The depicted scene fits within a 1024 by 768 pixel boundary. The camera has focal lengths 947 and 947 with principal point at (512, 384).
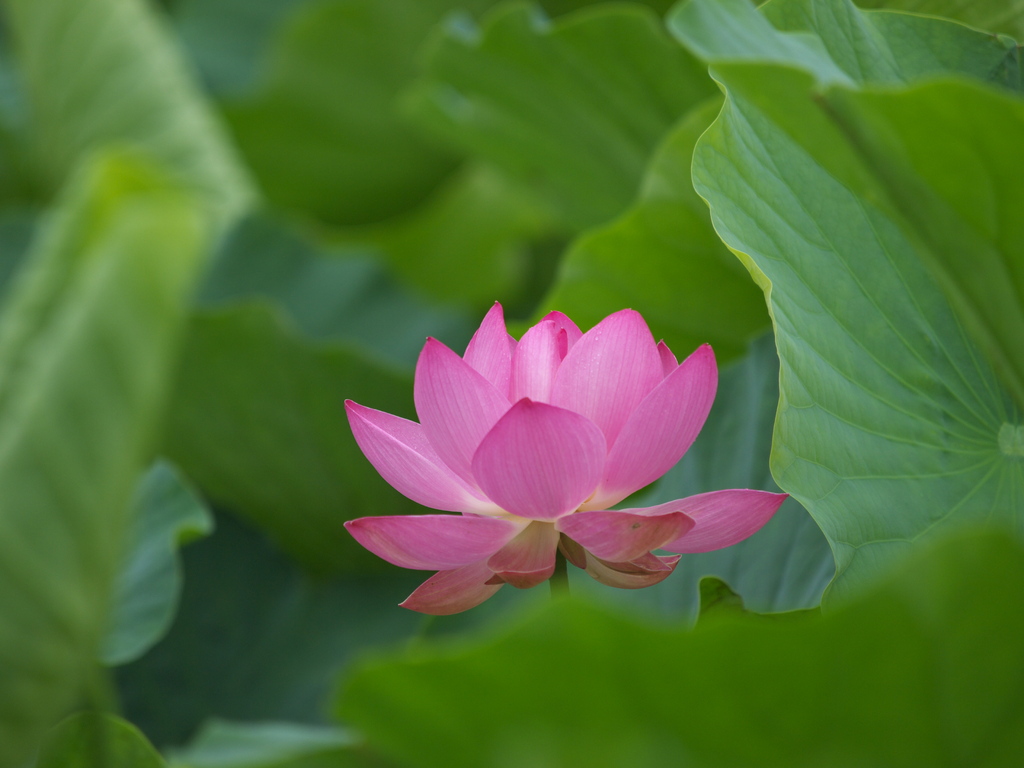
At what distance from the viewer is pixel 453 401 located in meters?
0.30

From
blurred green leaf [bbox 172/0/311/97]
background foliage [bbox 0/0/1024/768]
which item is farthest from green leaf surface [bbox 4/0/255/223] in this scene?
blurred green leaf [bbox 172/0/311/97]

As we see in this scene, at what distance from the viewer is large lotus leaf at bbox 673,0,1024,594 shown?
0.33 meters

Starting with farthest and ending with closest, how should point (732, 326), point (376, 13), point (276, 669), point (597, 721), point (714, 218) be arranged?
point (376, 13) < point (276, 669) < point (732, 326) < point (714, 218) < point (597, 721)

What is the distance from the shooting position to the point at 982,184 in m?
0.33

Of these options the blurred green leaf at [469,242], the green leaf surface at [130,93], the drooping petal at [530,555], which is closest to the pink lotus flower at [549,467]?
the drooping petal at [530,555]

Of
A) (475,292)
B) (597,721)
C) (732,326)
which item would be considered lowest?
(475,292)

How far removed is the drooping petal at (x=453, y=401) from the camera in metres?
0.29

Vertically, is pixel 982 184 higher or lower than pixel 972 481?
higher

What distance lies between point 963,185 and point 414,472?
0.70ft

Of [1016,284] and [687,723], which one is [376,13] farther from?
[687,723]

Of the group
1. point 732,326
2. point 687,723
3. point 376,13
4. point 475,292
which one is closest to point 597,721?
point 687,723

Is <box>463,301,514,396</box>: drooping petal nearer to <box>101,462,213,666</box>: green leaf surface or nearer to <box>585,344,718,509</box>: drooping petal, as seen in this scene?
<box>585,344,718,509</box>: drooping petal

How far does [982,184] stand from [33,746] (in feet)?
1.32

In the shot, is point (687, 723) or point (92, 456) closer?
point (687, 723)
